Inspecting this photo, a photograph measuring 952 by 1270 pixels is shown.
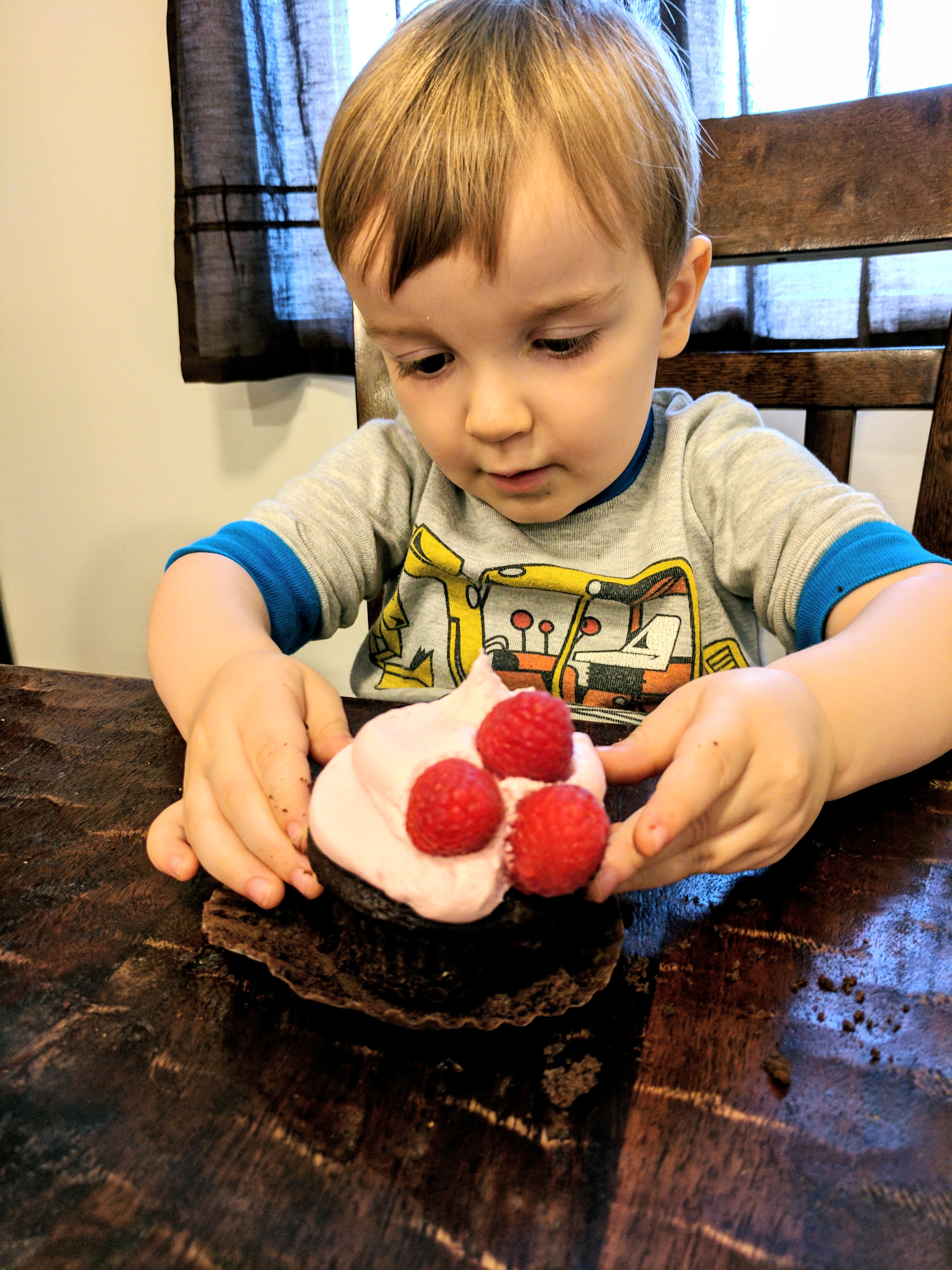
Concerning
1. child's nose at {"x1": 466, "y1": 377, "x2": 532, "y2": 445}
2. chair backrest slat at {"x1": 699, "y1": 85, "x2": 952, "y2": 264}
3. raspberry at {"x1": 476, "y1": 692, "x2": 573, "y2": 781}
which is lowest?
raspberry at {"x1": 476, "y1": 692, "x2": 573, "y2": 781}

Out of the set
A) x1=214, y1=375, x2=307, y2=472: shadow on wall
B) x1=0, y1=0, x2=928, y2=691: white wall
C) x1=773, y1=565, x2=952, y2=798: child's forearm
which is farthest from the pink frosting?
x1=214, y1=375, x2=307, y2=472: shadow on wall

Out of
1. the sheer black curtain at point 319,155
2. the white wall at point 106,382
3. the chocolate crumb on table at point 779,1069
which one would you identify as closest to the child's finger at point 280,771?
the chocolate crumb on table at point 779,1069

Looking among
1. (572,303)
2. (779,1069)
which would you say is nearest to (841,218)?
(572,303)

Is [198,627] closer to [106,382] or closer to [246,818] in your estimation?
[246,818]

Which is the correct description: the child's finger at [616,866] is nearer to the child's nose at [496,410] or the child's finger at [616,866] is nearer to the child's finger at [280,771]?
the child's finger at [280,771]

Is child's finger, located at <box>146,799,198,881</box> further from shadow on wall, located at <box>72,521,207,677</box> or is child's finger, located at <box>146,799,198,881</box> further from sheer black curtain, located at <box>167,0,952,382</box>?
shadow on wall, located at <box>72,521,207,677</box>

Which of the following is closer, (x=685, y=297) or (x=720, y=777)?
(x=720, y=777)

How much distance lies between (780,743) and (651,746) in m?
0.08

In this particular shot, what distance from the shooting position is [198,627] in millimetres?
854

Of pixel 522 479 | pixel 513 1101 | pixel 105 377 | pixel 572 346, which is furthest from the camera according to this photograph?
pixel 105 377

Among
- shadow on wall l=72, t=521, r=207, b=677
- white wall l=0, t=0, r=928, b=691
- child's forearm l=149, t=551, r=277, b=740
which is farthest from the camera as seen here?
shadow on wall l=72, t=521, r=207, b=677

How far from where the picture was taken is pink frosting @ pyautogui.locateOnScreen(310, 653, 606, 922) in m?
0.46

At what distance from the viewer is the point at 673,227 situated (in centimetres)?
83

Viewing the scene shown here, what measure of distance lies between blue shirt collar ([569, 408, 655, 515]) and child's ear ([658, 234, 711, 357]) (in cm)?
10
